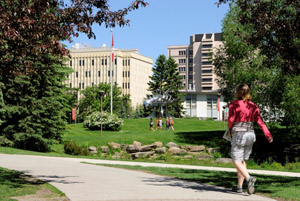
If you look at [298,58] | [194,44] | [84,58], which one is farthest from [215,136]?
[194,44]

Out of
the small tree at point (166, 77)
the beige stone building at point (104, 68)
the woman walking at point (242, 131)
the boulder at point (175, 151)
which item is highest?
the beige stone building at point (104, 68)

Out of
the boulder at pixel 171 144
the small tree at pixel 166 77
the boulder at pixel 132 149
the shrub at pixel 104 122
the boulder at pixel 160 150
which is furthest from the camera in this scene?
the small tree at pixel 166 77

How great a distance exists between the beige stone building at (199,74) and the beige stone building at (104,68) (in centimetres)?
1869

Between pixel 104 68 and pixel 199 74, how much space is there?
34689 mm

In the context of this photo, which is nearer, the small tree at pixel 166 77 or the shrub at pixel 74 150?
the shrub at pixel 74 150

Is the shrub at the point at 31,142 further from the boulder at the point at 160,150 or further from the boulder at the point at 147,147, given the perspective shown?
the boulder at the point at 160,150

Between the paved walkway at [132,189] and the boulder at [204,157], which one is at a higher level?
the paved walkway at [132,189]

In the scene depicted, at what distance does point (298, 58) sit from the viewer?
11.8 meters

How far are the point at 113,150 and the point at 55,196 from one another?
26180mm

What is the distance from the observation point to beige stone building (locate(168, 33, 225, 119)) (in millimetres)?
117375

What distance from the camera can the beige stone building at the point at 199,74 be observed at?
11738 centimetres

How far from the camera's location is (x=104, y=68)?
147875mm

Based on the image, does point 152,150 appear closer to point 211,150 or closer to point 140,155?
point 140,155

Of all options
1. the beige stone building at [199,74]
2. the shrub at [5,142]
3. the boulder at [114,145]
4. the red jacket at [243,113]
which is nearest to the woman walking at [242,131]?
the red jacket at [243,113]
